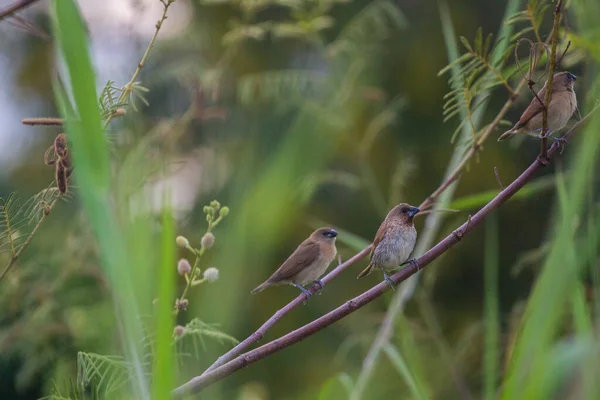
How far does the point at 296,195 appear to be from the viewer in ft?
5.42

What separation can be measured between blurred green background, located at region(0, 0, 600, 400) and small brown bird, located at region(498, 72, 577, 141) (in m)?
0.04

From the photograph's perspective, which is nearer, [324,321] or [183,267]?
[324,321]

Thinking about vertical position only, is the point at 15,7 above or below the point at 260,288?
above

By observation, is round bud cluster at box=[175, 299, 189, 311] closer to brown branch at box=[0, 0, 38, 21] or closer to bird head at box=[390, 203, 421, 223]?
brown branch at box=[0, 0, 38, 21]

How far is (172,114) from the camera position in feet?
8.62

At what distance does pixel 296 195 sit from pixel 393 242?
0.41 metres

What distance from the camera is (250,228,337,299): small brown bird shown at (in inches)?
65.7

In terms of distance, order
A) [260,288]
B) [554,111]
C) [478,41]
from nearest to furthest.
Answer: [478,41], [554,111], [260,288]

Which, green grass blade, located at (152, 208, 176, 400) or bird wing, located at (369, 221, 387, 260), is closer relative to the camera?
green grass blade, located at (152, 208, 176, 400)

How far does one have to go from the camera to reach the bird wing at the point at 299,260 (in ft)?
5.42

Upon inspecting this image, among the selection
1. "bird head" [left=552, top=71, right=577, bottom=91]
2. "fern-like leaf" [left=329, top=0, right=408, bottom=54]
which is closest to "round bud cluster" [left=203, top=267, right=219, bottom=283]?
"bird head" [left=552, top=71, right=577, bottom=91]

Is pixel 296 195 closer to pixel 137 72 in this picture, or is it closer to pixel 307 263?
pixel 307 263

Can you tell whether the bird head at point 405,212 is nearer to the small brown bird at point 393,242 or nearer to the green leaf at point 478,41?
the small brown bird at point 393,242

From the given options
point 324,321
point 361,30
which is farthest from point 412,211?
point 361,30
